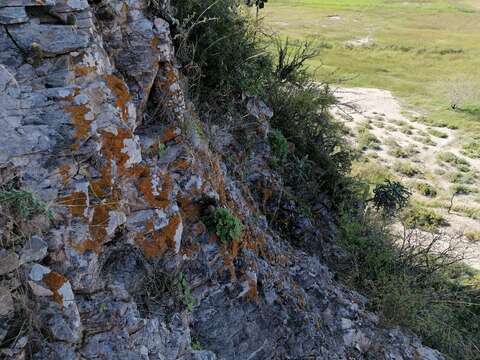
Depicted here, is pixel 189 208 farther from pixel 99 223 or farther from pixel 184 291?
pixel 99 223

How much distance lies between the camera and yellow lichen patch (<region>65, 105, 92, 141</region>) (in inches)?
126

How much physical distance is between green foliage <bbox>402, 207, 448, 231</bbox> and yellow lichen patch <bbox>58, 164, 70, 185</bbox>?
12.3 m

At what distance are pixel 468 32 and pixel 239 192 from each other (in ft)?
162

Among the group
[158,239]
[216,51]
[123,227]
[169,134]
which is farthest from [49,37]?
[216,51]

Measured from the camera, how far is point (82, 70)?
345cm

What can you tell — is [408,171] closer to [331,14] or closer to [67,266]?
[67,266]

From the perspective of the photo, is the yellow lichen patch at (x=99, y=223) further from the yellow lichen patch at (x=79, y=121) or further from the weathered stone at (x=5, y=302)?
the weathered stone at (x=5, y=302)

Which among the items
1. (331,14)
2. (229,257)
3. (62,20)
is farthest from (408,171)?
(331,14)

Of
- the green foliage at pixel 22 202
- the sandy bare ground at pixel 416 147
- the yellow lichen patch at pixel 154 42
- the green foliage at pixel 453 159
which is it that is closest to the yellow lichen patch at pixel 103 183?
the green foliage at pixel 22 202

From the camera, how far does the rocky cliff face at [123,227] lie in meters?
2.82

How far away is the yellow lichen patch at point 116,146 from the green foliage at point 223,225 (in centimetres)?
120

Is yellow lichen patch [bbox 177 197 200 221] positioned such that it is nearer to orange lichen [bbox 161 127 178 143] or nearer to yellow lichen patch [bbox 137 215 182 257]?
yellow lichen patch [bbox 137 215 182 257]

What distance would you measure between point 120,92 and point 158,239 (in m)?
1.38

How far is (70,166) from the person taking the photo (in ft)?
10.2
